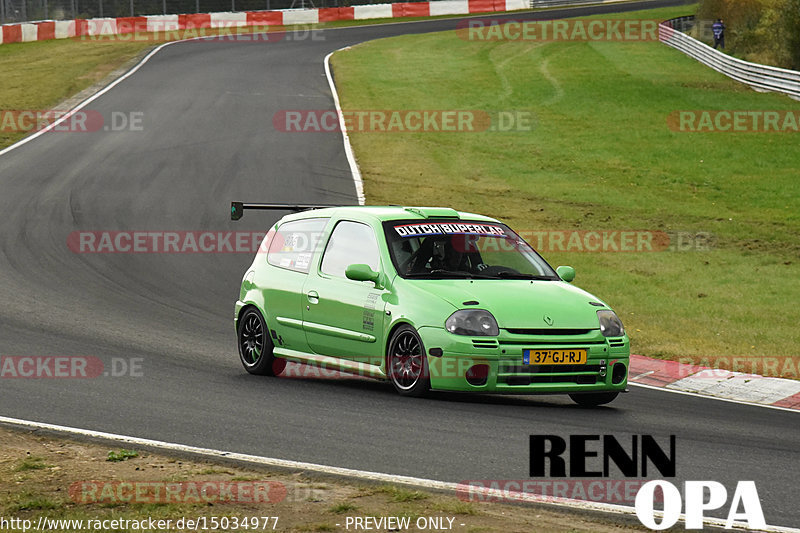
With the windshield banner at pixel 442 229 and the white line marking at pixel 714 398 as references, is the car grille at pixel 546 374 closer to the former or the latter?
the white line marking at pixel 714 398

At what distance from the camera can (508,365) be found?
9305 millimetres

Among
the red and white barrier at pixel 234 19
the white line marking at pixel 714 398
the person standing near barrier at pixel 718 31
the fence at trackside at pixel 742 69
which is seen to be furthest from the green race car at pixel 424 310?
the red and white barrier at pixel 234 19

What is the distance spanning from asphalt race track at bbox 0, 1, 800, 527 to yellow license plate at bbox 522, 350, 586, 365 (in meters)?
0.41

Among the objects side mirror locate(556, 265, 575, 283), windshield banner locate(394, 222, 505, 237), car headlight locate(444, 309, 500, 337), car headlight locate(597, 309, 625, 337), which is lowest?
car headlight locate(597, 309, 625, 337)

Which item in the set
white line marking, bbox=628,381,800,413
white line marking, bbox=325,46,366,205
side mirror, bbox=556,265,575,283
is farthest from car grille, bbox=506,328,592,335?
white line marking, bbox=325,46,366,205

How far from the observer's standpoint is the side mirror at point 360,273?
33.0ft

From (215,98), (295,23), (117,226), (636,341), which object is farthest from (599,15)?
(636,341)

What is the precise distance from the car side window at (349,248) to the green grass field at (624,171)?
3.69m

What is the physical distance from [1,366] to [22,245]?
7.23 metres

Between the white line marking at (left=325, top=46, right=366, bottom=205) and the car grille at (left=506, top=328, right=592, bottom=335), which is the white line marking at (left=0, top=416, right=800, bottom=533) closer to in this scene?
the car grille at (left=506, top=328, right=592, bottom=335)

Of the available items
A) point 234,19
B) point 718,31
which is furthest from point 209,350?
point 234,19

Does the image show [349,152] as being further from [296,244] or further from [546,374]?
[546,374]

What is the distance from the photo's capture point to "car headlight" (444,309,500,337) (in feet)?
30.8

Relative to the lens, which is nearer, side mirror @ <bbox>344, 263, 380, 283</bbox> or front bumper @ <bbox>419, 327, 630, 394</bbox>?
front bumper @ <bbox>419, 327, 630, 394</bbox>
